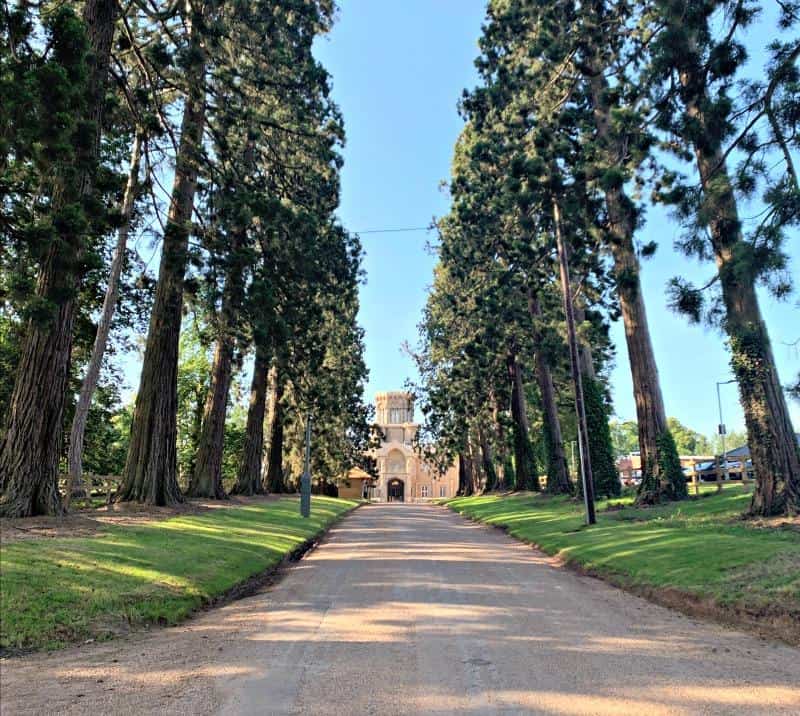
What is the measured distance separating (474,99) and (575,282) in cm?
803

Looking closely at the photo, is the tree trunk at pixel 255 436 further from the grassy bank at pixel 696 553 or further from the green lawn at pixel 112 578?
the green lawn at pixel 112 578

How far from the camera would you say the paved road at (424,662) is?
15.7ft

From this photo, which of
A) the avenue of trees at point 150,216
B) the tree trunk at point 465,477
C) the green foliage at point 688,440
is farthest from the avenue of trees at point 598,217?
the green foliage at point 688,440

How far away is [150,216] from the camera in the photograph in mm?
18406

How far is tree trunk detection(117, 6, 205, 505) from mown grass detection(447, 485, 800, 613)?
10352 millimetres

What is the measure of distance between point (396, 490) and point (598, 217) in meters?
88.3

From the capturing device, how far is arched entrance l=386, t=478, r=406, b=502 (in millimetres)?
101375

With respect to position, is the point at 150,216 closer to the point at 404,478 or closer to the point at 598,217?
the point at 598,217

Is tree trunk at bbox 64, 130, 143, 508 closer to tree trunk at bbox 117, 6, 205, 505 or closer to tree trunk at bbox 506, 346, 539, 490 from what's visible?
tree trunk at bbox 117, 6, 205, 505

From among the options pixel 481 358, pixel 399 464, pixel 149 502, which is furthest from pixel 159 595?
pixel 399 464

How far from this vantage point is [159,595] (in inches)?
324

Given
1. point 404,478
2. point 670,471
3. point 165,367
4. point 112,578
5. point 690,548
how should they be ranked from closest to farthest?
1. point 112,578
2. point 690,548
3. point 165,367
4. point 670,471
5. point 404,478

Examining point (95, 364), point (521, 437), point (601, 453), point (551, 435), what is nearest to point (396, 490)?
point (521, 437)

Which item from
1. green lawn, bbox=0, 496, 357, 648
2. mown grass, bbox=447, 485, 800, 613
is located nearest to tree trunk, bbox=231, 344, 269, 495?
mown grass, bbox=447, 485, 800, 613
